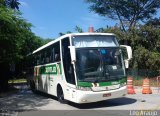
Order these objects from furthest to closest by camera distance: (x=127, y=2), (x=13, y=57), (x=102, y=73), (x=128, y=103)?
(x=127, y=2) < (x=13, y=57) < (x=128, y=103) < (x=102, y=73)

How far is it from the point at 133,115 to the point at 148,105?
327 cm

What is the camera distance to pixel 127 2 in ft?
162

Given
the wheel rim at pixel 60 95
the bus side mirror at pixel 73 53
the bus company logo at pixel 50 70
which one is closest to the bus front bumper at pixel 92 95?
the bus side mirror at pixel 73 53

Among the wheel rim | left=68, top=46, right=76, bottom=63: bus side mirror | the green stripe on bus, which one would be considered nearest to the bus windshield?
the green stripe on bus

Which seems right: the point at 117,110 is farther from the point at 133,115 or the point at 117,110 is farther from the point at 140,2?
the point at 140,2

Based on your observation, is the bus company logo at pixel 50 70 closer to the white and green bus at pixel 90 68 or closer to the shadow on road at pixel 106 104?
the white and green bus at pixel 90 68

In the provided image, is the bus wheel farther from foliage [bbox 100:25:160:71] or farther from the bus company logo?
foliage [bbox 100:25:160:71]

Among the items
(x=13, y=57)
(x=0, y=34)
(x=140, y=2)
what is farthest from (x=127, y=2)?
(x=0, y=34)

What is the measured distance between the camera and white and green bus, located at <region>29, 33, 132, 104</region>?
17078mm

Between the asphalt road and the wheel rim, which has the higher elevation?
the wheel rim

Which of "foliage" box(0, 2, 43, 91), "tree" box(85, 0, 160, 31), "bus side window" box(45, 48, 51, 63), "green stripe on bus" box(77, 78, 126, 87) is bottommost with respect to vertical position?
"green stripe on bus" box(77, 78, 126, 87)

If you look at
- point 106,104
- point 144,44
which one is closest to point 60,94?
point 106,104

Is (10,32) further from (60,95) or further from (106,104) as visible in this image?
(106,104)

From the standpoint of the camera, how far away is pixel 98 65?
17.5m
